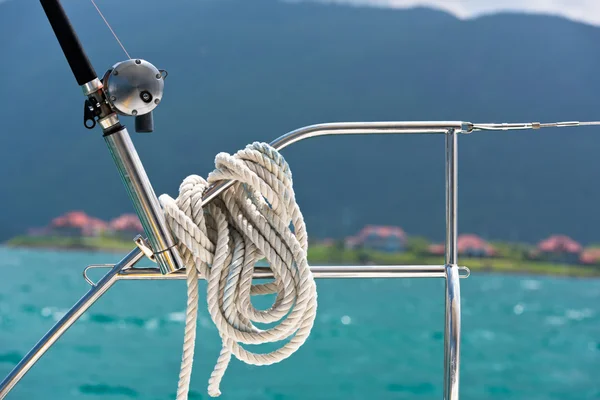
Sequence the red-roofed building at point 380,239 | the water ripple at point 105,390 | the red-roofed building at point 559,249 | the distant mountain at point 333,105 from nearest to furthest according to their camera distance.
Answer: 1. the water ripple at point 105,390
2. the red-roofed building at point 559,249
3. the red-roofed building at point 380,239
4. the distant mountain at point 333,105

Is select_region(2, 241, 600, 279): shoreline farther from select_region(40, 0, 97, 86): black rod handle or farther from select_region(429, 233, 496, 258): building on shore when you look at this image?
select_region(40, 0, 97, 86): black rod handle

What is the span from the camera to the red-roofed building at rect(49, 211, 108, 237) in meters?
19.2

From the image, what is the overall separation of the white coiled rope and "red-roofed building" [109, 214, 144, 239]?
1795cm

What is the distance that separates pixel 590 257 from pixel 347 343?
877 centimetres

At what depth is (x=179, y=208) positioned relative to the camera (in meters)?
0.77

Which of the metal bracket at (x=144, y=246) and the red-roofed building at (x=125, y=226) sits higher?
the red-roofed building at (x=125, y=226)

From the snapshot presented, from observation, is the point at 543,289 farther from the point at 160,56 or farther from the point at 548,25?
the point at 160,56

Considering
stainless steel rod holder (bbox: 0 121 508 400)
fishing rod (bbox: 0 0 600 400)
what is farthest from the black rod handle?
stainless steel rod holder (bbox: 0 121 508 400)

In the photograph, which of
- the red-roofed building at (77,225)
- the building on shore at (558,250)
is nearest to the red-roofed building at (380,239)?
the building on shore at (558,250)

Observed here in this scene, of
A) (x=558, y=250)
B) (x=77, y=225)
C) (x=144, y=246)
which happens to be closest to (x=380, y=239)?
(x=558, y=250)


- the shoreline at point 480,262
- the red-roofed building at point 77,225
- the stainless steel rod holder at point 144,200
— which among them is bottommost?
the stainless steel rod holder at point 144,200

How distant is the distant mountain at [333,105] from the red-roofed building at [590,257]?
944mm

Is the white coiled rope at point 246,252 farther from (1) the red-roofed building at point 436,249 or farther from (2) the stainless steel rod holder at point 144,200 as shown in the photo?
(1) the red-roofed building at point 436,249

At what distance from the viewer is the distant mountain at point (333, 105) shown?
1983cm
